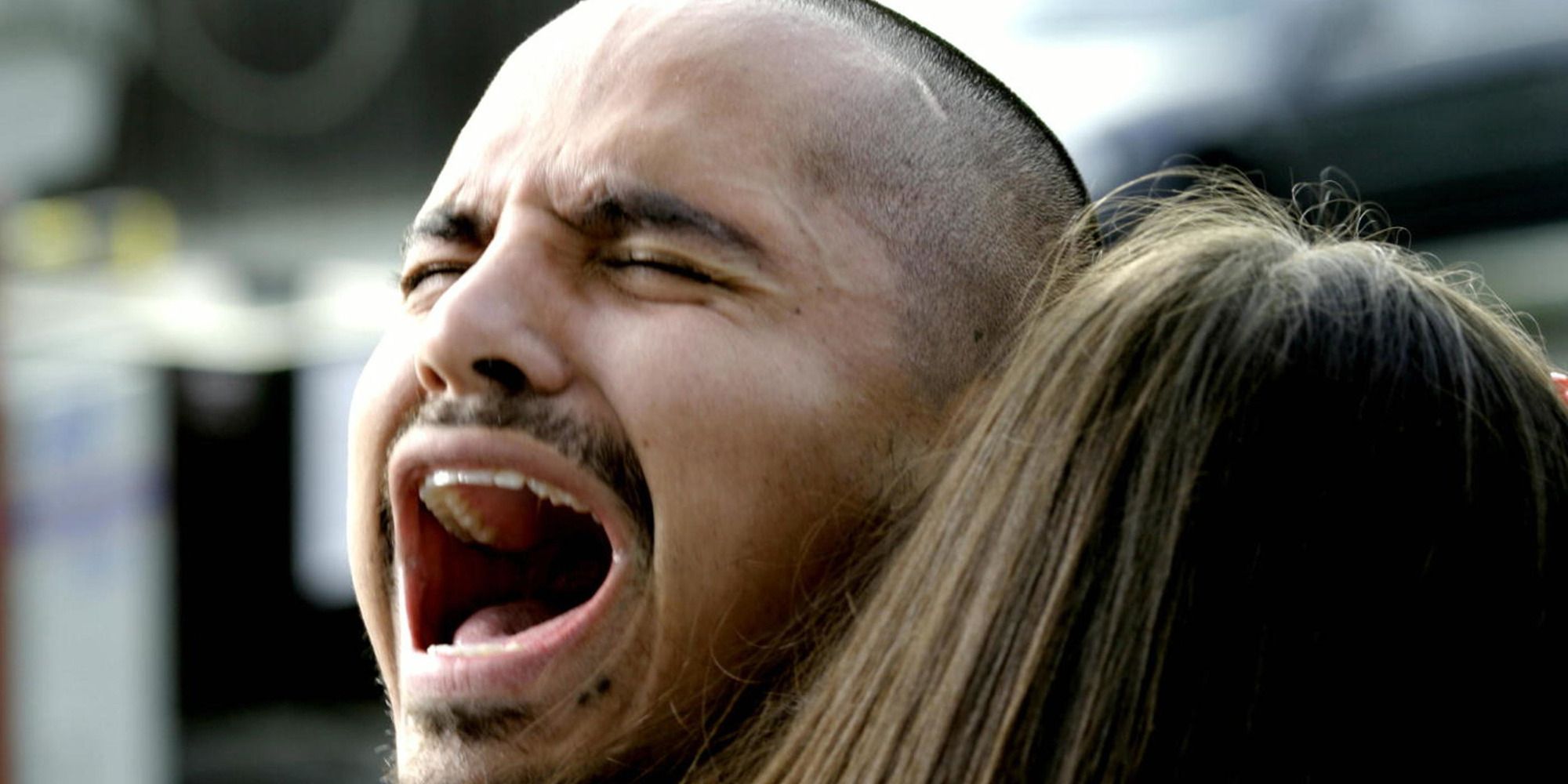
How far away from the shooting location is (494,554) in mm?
2244

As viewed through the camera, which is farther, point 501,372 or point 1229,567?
point 501,372

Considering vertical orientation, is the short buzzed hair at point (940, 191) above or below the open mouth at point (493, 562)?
above

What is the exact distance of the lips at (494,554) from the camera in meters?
1.94

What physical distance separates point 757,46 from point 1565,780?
1108 mm

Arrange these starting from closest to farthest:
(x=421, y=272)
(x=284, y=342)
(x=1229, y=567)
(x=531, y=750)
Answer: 1. (x=1229, y=567)
2. (x=531, y=750)
3. (x=421, y=272)
4. (x=284, y=342)

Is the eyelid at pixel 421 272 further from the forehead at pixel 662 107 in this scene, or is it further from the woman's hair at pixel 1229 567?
the woman's hair at pixel 1229 567

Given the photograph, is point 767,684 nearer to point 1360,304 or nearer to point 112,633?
point 1360,304

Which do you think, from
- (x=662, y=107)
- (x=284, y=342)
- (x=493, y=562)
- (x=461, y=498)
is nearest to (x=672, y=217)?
(x=662, y=107)

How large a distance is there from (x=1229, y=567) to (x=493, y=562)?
96cm

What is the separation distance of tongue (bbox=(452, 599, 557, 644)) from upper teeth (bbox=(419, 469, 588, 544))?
8 centimetres

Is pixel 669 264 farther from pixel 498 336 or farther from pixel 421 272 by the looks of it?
pixel 421 272

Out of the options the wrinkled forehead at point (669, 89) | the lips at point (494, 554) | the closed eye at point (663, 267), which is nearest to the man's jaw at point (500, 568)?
the lips at point (494, 554)

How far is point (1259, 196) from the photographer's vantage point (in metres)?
2.21

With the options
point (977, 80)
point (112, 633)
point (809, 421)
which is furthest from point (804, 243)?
point (112, 633)
